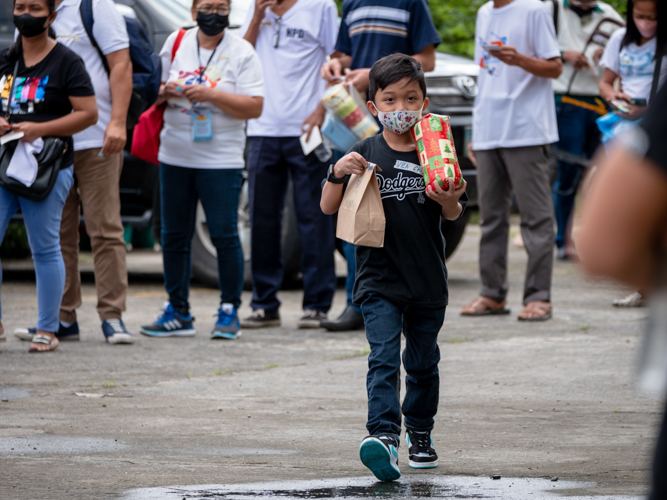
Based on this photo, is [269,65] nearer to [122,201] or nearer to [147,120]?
[147,120]

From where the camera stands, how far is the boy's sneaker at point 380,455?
3.30 m

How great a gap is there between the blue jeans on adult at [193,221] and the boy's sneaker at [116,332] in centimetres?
42

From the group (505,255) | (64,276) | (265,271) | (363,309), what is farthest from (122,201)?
(363,309)

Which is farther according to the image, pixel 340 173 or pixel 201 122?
pixel 201 122

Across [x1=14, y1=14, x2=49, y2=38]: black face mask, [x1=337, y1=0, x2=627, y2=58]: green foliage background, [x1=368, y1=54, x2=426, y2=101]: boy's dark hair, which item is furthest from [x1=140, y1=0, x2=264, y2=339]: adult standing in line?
[x1=337, y1=0, x2=627, y2=58]: green foliage background

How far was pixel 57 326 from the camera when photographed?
5.72 metres

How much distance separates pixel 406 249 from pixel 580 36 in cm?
547

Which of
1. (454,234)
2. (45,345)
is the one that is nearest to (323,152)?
(454,234)

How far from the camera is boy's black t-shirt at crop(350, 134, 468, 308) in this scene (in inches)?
142

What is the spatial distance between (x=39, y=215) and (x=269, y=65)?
75.3 inches

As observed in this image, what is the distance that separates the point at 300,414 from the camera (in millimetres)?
4340

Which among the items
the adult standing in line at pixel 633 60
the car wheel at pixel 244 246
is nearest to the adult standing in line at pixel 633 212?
the adult standing in line at pixel 633 60

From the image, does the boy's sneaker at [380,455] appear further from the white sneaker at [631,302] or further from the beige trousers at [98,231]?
the white sneaker at [631,302]

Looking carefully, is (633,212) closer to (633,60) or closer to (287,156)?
(287,156)
